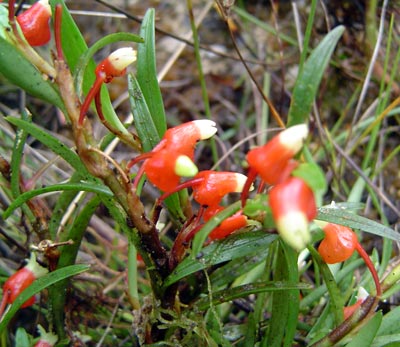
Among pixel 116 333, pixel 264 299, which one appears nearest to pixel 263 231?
pixel 264 299

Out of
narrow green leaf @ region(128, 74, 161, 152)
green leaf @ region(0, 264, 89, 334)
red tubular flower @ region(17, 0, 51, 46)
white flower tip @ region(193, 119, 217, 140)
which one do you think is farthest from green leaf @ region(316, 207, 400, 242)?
red tubular flower @ region(17, 0, 51, 46)

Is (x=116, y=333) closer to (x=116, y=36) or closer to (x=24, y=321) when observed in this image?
(x=24, y=321)

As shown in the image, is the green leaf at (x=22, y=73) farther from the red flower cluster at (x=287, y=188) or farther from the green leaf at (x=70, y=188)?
the red flower cluster at (x=287, y=188)

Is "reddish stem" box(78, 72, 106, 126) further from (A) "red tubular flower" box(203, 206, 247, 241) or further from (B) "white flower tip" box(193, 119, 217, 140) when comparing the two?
(A) "red tubular flower" box(203, 206, 247, 241)

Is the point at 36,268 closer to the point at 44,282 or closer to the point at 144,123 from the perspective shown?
the point at 44,282

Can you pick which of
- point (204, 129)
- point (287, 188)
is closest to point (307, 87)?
point (204, 129)

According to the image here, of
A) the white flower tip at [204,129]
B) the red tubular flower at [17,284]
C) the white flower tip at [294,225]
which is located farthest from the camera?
the red tubular flower at [17,284]

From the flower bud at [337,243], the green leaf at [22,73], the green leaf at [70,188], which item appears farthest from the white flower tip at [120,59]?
the flower bud at [337,243]
